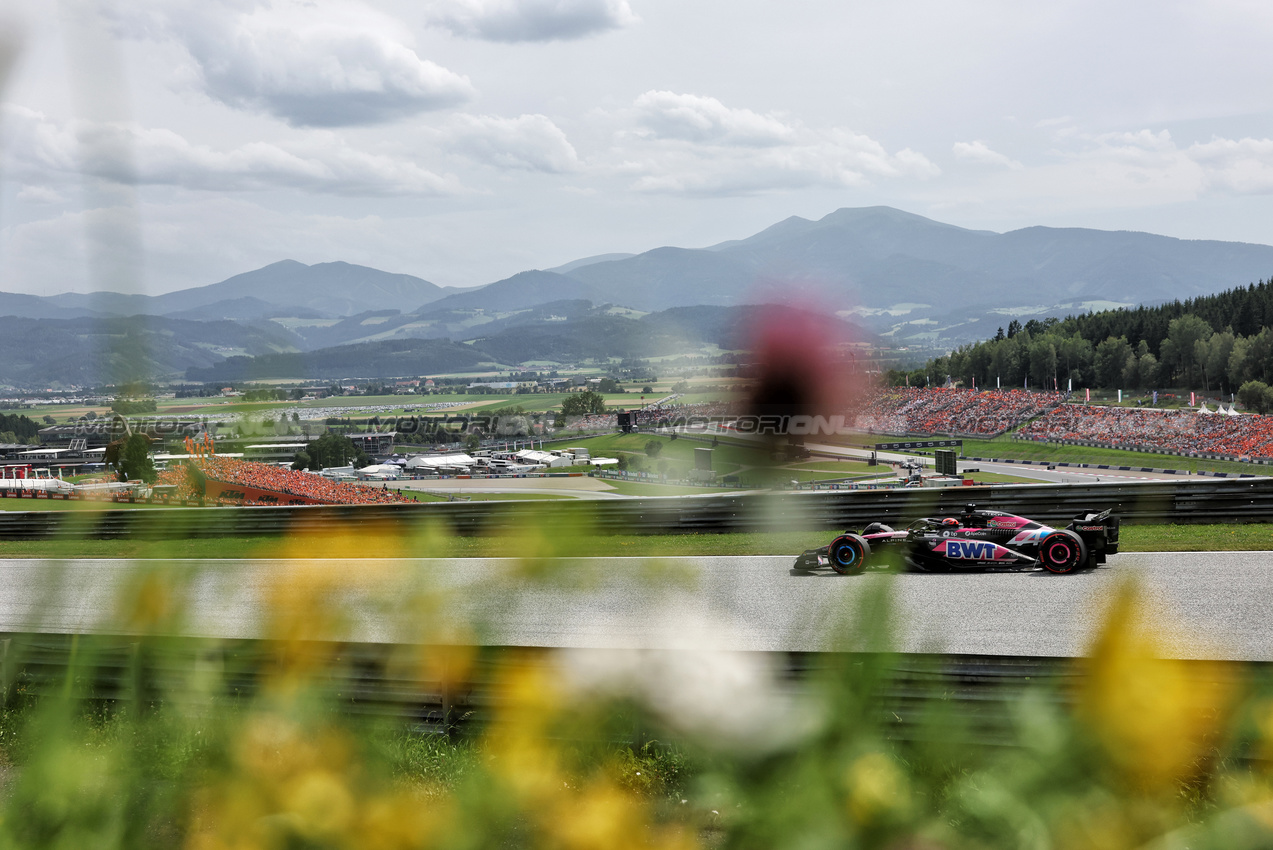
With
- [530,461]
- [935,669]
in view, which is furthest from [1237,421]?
[935,669]

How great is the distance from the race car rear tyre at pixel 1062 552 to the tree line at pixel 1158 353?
315 ft

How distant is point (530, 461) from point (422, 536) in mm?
12273

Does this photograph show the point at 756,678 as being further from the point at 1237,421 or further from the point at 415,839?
the point at 1237,421

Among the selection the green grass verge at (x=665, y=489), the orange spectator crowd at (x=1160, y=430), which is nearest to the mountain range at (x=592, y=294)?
the green grass verge at (x=665, y=489)

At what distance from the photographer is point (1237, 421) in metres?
73.7

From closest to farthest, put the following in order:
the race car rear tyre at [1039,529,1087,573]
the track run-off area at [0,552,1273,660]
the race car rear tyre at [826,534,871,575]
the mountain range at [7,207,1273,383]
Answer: the track run-off area at [0,552,1273,660] → the mountain range at [7,207,1273,383] → the race car rear tyre at [826,534,871,575] → the race car rear tyre at [1039,529,1087,573]

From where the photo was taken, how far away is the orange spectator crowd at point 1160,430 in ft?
221

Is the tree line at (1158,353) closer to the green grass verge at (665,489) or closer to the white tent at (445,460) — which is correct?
the white tent at (445,460)

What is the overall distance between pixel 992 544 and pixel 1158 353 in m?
128

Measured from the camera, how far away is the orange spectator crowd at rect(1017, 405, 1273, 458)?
6750 cm

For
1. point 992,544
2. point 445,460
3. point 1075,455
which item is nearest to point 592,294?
point 445,460

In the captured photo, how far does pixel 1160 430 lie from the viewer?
77750 mm

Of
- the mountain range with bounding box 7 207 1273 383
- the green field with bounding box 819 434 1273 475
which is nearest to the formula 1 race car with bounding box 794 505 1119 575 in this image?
the mountain range with bounding box 7 207 1273 383

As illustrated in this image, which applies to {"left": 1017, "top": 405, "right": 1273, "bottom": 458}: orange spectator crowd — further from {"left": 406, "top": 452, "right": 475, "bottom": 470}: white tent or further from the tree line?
{"left": 406, "top": 452, "right": 475, "bottom": 470}: white tent
